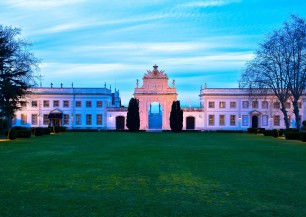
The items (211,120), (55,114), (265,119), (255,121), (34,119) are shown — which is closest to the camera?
(55,114)

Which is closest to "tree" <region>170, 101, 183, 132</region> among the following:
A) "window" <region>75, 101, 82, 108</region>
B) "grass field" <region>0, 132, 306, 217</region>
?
"window" <region>75, 101, 82, 108</region>

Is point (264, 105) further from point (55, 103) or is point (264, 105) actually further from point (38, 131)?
point (38, 131)

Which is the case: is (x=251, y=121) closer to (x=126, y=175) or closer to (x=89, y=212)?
(x=126, y=175)

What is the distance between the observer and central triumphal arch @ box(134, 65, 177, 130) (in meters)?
65.6

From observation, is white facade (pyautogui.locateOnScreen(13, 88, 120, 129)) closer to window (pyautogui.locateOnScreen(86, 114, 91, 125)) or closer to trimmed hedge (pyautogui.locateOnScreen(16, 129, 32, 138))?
window (pyautogui.locateOnScreen(86, 114, 91, 125))

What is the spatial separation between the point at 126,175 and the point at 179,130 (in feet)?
159

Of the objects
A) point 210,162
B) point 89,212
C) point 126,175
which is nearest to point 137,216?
point 89,212

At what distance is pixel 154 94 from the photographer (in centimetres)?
6581

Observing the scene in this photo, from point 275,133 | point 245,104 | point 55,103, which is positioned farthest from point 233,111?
point 55,103

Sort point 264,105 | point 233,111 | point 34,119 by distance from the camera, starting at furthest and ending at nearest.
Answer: point 233,111
point 264,105
point 34,119

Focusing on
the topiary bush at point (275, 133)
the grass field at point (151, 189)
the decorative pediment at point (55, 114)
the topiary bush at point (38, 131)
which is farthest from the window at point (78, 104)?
the grass field at point (151, 189)

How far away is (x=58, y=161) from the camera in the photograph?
16.0 meters

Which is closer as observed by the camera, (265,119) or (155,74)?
(155,74)

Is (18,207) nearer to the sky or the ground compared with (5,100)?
nearer to the ground
